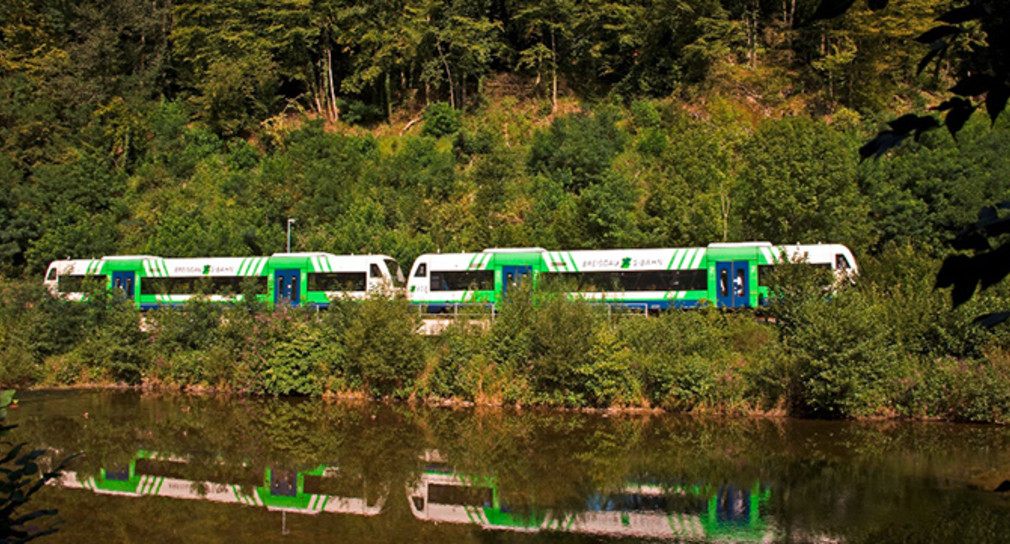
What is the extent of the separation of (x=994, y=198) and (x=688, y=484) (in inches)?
952

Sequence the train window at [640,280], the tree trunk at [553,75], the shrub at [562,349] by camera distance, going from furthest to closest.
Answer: the tree trunk at [553,75] → the train window at [640,280] → the shrub at [562,349]

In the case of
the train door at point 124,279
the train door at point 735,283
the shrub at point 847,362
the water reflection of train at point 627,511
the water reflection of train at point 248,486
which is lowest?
the water reflection of train at point 627,511

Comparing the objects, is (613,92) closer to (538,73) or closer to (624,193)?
(538,73)

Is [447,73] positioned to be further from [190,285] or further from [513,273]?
[513,273]

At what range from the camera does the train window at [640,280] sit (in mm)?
28219

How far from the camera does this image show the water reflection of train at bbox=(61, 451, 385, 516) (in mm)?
13766

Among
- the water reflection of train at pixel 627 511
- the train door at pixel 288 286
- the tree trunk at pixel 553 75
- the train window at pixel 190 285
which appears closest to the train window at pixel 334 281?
the train door at pixel 288 286

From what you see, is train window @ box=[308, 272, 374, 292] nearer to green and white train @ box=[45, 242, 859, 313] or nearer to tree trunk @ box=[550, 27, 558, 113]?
green and white train @ box=[45, 242, 859, 313]

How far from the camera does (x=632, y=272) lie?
2889 cm

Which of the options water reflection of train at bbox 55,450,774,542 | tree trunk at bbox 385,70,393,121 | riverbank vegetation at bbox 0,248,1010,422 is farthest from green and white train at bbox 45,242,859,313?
tree trunk at bbox 385,70,393,121

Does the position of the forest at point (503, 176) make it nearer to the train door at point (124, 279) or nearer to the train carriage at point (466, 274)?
the train door at point (124, 279)

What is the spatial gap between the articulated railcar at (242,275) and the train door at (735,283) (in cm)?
1249

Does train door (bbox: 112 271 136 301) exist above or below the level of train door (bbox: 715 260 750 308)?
above

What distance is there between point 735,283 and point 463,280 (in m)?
10.2
